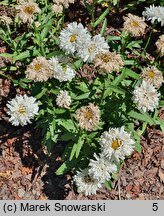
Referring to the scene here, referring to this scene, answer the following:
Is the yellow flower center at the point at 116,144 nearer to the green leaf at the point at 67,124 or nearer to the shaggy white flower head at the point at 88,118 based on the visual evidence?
the shaggy white flower head at the point at 88,118

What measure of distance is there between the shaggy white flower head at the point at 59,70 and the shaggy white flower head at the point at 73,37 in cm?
16

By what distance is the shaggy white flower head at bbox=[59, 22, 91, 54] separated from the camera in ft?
13.6

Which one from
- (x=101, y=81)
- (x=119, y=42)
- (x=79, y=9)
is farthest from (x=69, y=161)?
(x=79, y=9)

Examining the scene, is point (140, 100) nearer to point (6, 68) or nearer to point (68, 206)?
point (68, 206)

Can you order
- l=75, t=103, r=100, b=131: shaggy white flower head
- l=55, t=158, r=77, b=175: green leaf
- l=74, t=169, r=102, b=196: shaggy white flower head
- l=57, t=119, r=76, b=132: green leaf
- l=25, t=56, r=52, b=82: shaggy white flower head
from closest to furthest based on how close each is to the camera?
l=75, t=103, r=100, b=131: shaggy white flower head → l=25, t=56, r=52, b=82: shaggy white flower head → l=74, t=169, r=102, b=196: shaggy white flower head → l=57, t=119, r=76, b=132: green leaf → l=55, t=158, r=77, b=175: green leaf

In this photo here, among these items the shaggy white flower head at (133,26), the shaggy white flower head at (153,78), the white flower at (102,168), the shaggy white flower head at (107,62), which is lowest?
the white flower at (102,168)

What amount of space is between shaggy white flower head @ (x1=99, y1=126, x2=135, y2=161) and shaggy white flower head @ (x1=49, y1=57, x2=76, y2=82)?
746 millimetres

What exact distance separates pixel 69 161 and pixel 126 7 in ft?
7.95

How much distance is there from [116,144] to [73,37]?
1.16m

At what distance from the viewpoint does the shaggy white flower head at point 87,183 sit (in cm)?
436

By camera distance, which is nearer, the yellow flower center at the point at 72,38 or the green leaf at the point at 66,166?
the yellow flower center at the point at 72,38

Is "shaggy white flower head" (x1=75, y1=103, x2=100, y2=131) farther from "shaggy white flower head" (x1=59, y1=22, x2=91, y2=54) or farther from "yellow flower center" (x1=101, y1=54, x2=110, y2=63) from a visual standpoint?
"shaggy white flower head" (x1=59, y1=22, x2=91, y2=54)

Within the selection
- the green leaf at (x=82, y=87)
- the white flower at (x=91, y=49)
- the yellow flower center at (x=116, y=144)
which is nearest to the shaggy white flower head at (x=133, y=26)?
the white flower at (x=91, y=49)

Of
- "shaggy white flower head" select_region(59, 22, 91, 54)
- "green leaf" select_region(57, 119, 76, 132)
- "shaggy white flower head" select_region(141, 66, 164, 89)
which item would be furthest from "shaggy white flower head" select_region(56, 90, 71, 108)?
"shaggy white flower head" select_region(141, 66, 164, 89)
